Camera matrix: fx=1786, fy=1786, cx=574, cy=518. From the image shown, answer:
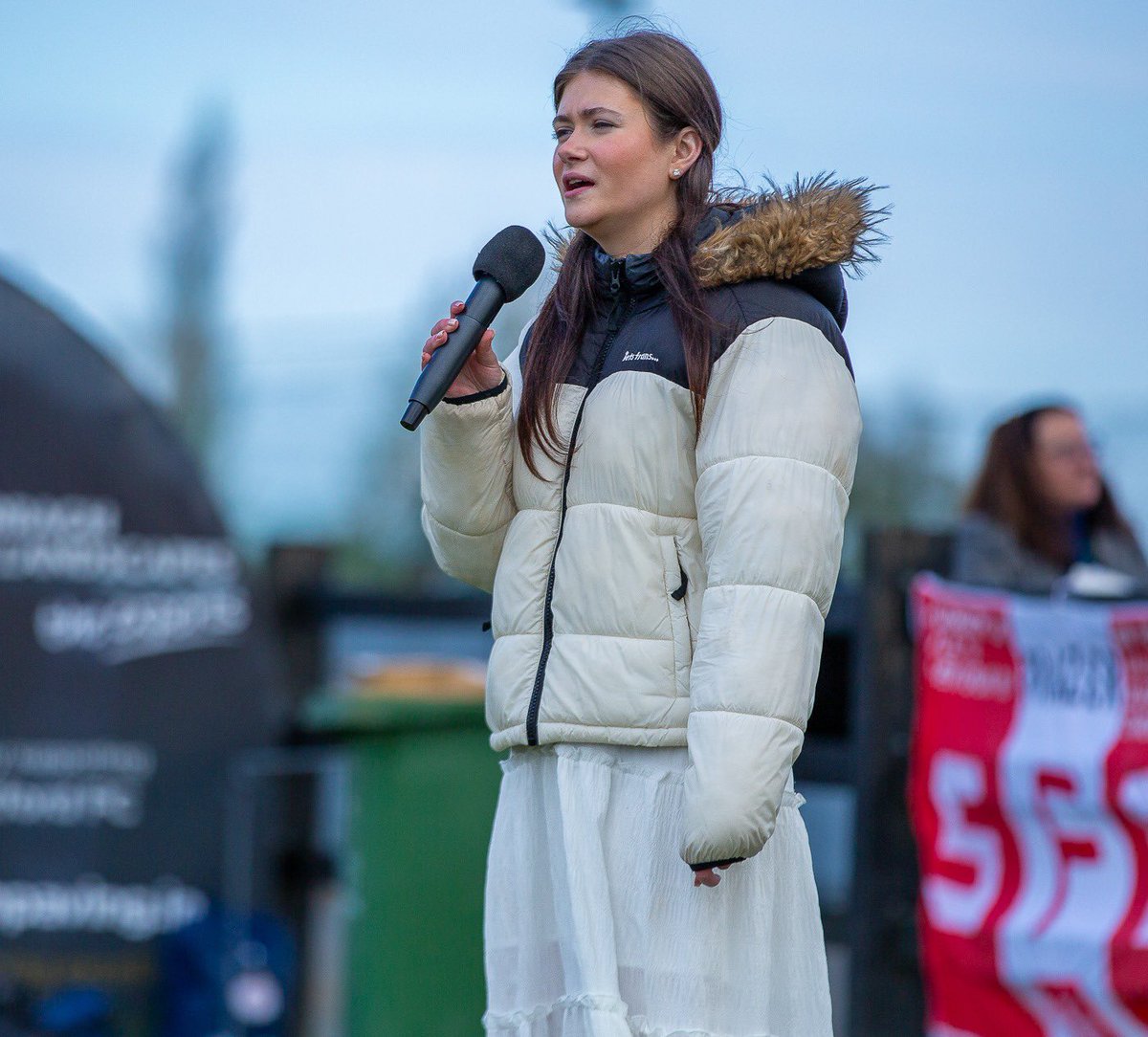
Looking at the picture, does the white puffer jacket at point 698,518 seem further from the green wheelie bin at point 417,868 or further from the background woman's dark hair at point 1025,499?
the green wheelie bin at point 417,868

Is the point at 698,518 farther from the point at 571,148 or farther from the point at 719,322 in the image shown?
the point at 571,148

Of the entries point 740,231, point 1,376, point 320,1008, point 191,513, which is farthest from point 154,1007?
point 740,231

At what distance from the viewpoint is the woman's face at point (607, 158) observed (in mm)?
2629

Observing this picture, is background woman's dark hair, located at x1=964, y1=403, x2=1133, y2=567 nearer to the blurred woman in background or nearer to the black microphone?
the blurred woman in background

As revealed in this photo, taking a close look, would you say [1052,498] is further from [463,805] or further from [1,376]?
[1,376]

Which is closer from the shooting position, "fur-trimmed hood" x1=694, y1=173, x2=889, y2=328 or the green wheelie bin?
"fur-trimmed hood" x1=694, y1=173, x2=889, y2=328

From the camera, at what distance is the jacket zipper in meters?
2.57

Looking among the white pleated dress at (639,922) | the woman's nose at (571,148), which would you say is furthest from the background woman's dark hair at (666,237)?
the white pleated dress at (639,922)

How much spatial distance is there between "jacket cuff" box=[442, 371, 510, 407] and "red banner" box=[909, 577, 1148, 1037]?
2.28 metres

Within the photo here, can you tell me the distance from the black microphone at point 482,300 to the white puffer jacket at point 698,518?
0.15 meters

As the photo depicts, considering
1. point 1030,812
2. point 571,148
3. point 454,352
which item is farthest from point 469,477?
point 1030,812

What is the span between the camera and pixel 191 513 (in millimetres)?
5656

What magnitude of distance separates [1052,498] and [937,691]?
2.27 feet

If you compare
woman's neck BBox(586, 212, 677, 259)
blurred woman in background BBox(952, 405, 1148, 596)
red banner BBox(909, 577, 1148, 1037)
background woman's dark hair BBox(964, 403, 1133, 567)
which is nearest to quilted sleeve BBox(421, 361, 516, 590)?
woman's neck BBox(586, 212, 677, 259)
